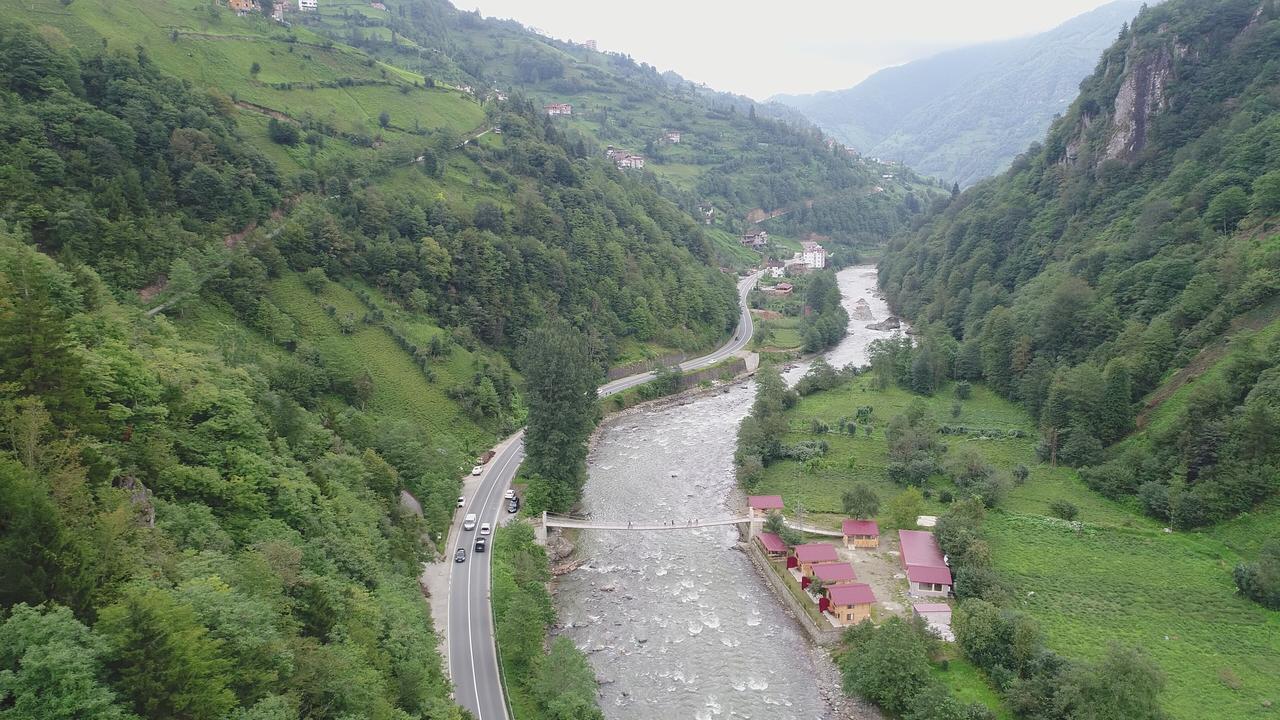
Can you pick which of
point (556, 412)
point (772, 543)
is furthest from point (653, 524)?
point (556, 412)

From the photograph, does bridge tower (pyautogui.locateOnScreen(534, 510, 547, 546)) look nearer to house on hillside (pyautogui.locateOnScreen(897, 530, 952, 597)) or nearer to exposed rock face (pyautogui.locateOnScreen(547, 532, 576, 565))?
exposed rock face (pyautogui.locateOnScreen(547, 532, 576, 565))

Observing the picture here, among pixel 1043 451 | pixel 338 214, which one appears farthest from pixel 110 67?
pixel 1043 451

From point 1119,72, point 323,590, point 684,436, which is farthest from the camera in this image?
point 1119,72

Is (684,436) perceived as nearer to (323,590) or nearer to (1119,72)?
(323,590)

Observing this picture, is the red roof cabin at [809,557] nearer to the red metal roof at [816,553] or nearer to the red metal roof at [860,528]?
the red metal roof at [816,553]

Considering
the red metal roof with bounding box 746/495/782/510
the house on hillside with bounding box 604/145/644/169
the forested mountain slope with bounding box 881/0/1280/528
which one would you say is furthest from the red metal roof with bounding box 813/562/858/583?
the house on hillside with bounding box 604/145/644/169
